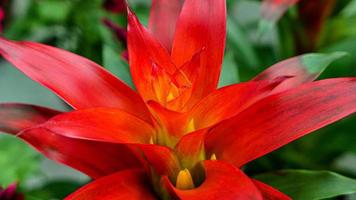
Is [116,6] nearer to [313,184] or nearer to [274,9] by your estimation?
[274,9]

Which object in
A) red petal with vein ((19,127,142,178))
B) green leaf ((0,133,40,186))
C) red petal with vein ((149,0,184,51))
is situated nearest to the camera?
red petal with vein ((19,127,142,178))

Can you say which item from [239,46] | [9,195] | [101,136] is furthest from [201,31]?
[239,46]

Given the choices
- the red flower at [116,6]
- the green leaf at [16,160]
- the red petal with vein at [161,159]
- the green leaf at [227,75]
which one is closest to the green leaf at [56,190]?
the green leaf at [16,160]

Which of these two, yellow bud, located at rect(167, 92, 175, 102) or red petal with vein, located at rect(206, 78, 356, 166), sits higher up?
yellow bud, located at rect(167, 92, 175, 102)

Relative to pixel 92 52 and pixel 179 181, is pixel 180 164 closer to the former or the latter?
pixel 179 181

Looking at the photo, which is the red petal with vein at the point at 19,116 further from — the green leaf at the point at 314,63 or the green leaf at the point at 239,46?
the green leaf at the point at 239,46

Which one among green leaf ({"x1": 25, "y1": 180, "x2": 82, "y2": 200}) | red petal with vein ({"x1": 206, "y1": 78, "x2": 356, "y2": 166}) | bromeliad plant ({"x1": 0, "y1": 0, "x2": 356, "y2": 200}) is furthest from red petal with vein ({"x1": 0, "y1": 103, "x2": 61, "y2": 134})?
green leaf ({"x1": 25, "y1": 180, "x2": 82, "y2": 200})

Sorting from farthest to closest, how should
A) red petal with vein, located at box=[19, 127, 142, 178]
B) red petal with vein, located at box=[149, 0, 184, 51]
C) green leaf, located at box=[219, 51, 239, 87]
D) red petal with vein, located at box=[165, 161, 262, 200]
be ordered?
green leaf, located at box=[219, 51, 239, 87] < red petal with vein, located at box=[149, 0, 184, 51] < red petal with vein, located at box=[19, 127, 142, 178] < red petal with vein, located at box=[165, 161, 262, 200]

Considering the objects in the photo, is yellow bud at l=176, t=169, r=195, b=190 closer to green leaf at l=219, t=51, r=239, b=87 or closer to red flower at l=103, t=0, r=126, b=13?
green leaf at l=219, t=51, r=239, b=87

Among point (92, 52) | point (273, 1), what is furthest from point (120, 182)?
point (92, 52)
